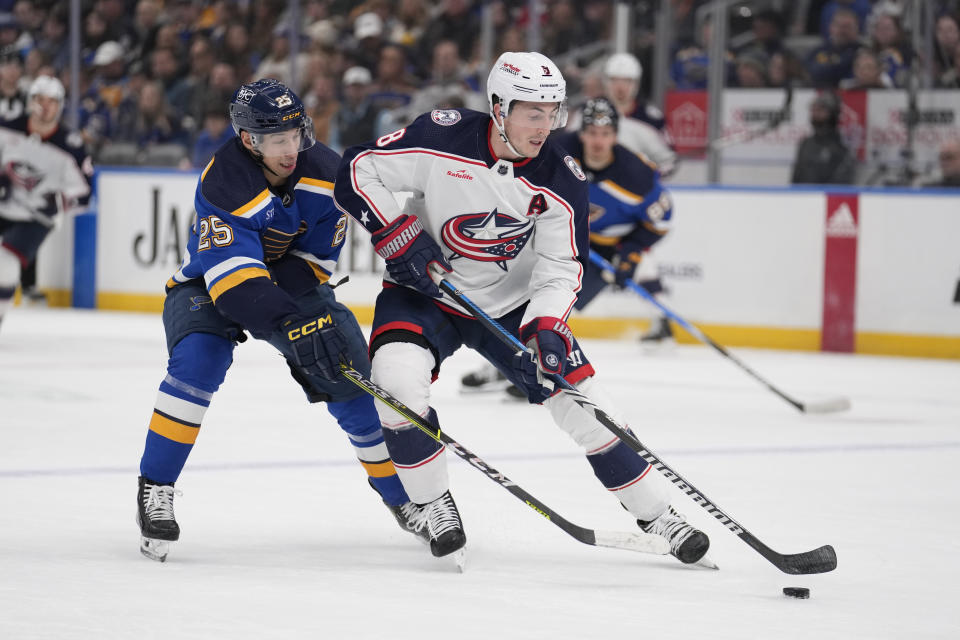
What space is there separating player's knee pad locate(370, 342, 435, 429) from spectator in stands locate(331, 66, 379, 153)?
5.95 m

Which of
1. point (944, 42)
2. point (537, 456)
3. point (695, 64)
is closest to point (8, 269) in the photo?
point (537, 456)

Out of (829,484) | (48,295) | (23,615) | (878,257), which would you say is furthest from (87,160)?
(23,615)

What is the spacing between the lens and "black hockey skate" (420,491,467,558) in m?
2.87

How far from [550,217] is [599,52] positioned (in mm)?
5882

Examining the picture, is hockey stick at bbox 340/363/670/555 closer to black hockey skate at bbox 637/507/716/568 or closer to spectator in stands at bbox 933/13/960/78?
black hockey skate at bbox 637/507/716/568

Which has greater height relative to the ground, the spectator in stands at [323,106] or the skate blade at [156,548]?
the spectator in stands at [323,106]

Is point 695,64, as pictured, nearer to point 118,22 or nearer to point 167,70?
point 167,70

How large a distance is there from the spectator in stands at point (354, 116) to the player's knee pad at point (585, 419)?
6004mm

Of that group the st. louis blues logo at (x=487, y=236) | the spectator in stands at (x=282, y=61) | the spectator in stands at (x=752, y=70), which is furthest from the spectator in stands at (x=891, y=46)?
the st. louis blues logo at (x=487, y=236)

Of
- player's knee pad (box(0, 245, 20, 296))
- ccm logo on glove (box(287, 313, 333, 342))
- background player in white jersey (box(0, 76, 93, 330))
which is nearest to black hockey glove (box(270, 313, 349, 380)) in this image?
ccm logo on glove (box(287, 313, 333, 342))

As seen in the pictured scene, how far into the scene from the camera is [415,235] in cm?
299

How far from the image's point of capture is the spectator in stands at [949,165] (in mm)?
7172

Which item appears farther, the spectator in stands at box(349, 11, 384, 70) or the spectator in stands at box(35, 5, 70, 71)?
the spectator in stands at box(35, 5, 70, 71)

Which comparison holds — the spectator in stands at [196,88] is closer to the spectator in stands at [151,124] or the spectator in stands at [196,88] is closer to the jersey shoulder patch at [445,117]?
the spectator in stands at [151,124]
